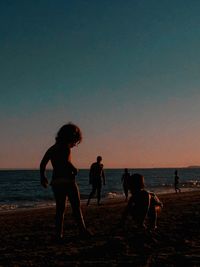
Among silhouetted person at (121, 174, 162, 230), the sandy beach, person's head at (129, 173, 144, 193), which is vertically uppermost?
person's head at (129, 173, 144, 193)

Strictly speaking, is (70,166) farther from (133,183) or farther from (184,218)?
(184,218)

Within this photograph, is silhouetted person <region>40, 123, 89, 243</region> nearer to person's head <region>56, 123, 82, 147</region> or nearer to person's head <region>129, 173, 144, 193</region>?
person's head <region>56, 123, 82, 147</region>

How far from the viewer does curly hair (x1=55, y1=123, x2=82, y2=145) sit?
24.1 ft


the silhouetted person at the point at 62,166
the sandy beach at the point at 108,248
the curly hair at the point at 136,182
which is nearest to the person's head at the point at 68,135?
the silhouetted person at the point at 62,166

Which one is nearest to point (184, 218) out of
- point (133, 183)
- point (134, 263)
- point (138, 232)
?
point (138, 232)

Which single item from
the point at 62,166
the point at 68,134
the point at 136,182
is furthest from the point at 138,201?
the point at 68,134

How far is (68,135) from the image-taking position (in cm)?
733

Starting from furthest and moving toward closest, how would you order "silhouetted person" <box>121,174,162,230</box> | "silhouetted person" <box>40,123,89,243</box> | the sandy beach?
"silhouetted person" <box>121,174,162,230</box> → "silhouetted person" <box>40,123,89,243</box> → the sandy beach

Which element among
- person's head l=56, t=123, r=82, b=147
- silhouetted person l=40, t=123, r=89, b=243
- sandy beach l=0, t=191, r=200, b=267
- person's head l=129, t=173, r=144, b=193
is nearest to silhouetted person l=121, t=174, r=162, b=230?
person's head l=129, t=173, r=144, b=193

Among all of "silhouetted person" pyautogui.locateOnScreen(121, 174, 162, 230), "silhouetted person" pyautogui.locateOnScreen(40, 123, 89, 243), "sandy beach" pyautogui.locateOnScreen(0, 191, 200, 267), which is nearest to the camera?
"sandy beach" pyautogui.locateOnScreen(0, 191, 200, 267)

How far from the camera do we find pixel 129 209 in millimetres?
7773

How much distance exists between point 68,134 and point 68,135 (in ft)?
0.05

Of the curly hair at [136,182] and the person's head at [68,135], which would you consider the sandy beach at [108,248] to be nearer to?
the curly hair at [136,182]

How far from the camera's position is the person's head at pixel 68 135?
289 inches
